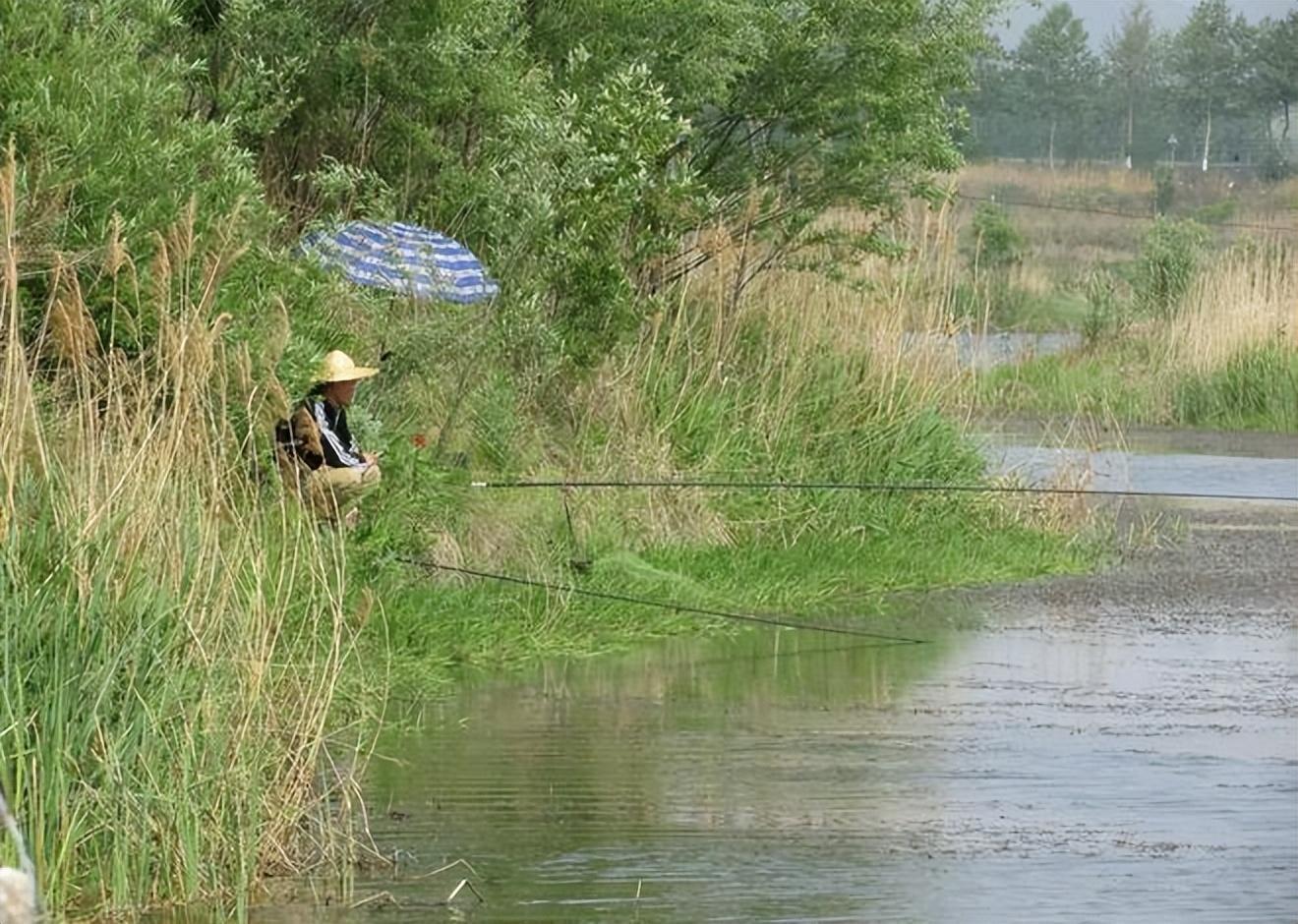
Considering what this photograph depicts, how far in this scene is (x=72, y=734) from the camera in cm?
762

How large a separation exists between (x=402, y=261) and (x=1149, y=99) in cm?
8997

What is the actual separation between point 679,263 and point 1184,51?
9120cm

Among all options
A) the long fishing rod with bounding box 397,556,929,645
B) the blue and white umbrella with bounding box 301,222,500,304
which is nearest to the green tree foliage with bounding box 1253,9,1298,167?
the long fishing rod with bounding box 397,556,929,645

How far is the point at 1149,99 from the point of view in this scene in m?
101

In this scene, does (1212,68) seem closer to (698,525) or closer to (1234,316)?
(1234,316)

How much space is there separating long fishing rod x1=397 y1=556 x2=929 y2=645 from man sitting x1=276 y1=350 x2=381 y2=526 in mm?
1471

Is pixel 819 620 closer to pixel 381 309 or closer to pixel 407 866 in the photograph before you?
pixel 381 309

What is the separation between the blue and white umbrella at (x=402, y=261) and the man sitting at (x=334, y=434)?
4.48 ft

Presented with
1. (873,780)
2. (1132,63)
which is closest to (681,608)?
(873,780)

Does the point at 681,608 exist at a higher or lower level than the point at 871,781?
lower

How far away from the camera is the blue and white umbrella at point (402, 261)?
1338 cm

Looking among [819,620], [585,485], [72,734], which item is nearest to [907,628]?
[819,620]

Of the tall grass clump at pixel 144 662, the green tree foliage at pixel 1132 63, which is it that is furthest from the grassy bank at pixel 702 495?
the green tree foliage at pixel 1132 63

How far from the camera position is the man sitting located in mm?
11453
